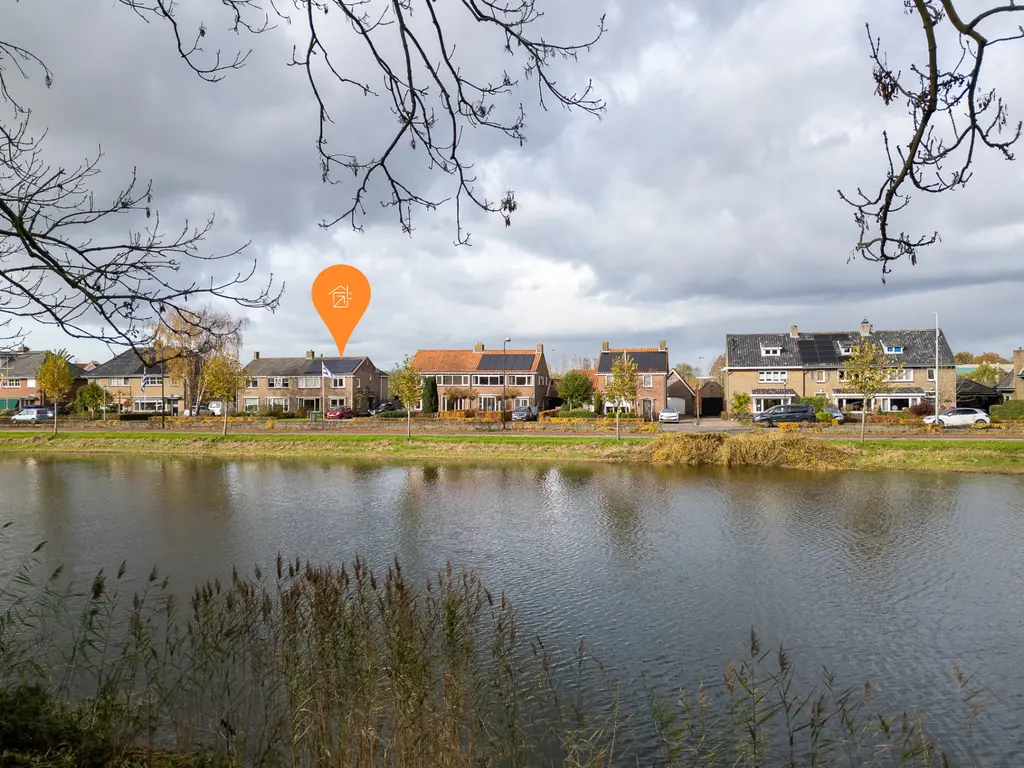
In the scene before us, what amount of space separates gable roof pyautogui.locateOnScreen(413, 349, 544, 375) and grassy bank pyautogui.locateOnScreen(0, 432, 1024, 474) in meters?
26.4

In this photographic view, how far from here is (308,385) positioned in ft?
219

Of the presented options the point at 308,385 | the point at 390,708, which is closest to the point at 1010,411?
the point at 390,708

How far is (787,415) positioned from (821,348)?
1527 cm

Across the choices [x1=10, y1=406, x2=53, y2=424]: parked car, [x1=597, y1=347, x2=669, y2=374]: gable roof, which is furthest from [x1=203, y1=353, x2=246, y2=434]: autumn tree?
[x1=597, y1=347, x2=669, y2=374]: gable roof

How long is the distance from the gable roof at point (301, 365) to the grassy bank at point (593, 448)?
25956mm

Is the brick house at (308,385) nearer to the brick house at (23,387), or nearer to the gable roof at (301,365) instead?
the gable roof at (301,365)

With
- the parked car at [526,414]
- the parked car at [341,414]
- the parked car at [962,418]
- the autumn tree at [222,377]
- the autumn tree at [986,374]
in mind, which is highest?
the autumn tree at [222,377]

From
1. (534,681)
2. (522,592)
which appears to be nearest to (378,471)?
(522,592)

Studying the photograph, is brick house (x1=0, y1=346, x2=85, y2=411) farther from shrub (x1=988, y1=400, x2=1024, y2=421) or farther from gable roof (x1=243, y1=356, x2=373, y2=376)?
shrub (x1=988, y1=400, x2=1024, y2=421)

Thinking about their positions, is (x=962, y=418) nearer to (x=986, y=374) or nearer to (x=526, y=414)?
(x=526, y=414)

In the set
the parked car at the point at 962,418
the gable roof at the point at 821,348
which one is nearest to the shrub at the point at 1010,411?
the parked car at the point at 962,418

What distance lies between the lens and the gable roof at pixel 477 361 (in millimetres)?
63062

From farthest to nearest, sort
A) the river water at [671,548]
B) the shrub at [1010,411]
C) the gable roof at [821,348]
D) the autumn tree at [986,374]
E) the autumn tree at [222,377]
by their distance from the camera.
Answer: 1. the autumn tree at [986,374]
2. the gable roof at [821,348]
3. the shrub at [1010,411]
4. the autumn tree at [222,377]
5. the river water at [671,548]

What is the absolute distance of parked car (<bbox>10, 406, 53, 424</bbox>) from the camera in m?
52.2
